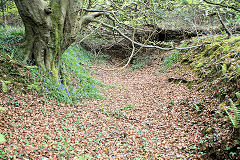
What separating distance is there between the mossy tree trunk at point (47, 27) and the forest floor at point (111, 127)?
1811mm

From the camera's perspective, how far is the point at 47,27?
6414mm

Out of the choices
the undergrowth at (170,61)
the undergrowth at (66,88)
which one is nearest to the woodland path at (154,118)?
the undergrowth at (66,88)

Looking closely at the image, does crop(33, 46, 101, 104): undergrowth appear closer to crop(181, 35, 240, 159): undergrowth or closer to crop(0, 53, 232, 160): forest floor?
crop(0, 53, 232, 160): forest floor

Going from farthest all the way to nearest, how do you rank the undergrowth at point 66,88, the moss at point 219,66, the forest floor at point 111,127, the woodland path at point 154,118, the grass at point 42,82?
the undergrowth at point 66,88 < the grass at point 42,82 < the moss at point 219,66 < the woodland path at point 154,118 < the forest floor at point 111,127

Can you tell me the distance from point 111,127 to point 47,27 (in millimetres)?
4396

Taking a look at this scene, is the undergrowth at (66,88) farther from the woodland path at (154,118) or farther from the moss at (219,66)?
the moss at (219,66)

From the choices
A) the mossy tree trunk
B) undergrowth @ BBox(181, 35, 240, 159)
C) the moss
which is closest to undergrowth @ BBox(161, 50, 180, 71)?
undergrowth @ BBox(181, 35, 240, 159)

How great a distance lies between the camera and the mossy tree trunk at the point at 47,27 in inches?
241

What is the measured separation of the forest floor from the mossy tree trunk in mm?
1811

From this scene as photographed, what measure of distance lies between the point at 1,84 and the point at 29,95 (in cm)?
86

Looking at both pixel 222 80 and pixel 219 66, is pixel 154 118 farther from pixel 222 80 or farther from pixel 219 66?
pixel 219 66

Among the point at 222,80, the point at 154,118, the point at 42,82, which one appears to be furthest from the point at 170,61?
the point at 42,82

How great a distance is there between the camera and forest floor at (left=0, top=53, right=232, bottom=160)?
13.5ft

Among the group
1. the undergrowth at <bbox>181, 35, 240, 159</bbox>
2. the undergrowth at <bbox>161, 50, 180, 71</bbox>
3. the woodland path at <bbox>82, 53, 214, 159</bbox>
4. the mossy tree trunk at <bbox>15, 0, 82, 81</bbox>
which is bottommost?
the woodland path at <bbox>82, 53, 214, 159</bbox>
